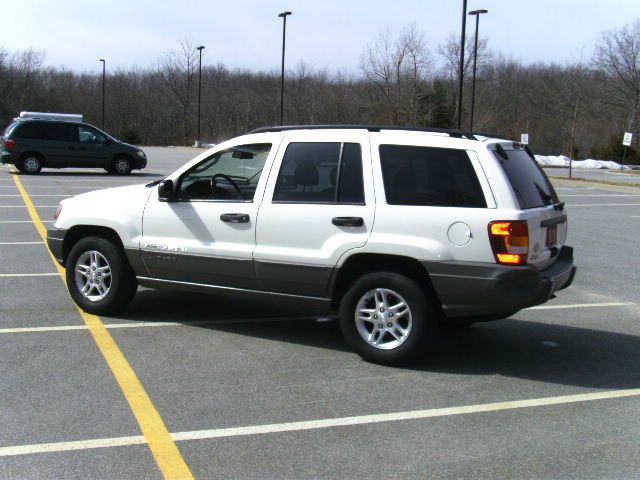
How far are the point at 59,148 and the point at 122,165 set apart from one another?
2.17 meters

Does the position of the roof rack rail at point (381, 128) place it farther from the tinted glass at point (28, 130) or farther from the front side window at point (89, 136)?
the tinted glass at point (28, 130)

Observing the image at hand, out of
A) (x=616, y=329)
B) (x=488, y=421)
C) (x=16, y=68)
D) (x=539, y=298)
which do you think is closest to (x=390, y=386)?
(x=488, y=421)

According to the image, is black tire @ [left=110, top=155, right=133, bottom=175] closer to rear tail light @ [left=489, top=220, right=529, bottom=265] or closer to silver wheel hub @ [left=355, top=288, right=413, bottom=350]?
silver wheel hub @ [left=355, top=288, right=413, bottom=350]

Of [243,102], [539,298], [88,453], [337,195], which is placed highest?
[243,102]

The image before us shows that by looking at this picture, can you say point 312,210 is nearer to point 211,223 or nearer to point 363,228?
point 363,228

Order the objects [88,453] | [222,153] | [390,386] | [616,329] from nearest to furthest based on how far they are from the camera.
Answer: [88,453], [390,386], [222,153], [616,329]

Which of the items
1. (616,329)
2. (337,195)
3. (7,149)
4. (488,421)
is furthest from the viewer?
(7,149)

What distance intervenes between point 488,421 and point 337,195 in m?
2.12

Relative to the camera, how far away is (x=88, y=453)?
3.89m

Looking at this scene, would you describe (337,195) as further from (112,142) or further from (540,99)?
(540,99)

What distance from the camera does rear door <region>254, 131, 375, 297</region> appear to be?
5559mm

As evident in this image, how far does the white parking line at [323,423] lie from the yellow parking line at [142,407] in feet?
0.29

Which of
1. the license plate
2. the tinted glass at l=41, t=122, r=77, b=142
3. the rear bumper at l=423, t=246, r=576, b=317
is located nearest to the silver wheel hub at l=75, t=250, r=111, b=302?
the rear bumper at l=423, t=246, r=576, b=317

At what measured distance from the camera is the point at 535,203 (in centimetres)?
554
